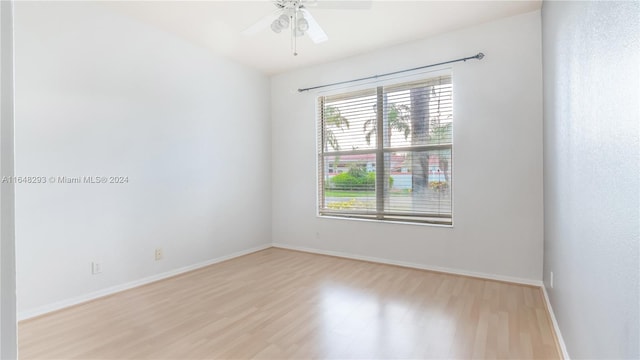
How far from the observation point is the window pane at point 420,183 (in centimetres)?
376

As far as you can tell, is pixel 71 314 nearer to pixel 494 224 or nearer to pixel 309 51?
pixel 309 51

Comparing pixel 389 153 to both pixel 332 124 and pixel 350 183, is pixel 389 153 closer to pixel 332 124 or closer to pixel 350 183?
pixel 350 183

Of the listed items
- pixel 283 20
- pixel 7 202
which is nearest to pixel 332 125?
pixel 283 20

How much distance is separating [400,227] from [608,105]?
9.72 feet

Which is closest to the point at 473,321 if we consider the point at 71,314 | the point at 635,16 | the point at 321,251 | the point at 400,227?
the point at 400,227

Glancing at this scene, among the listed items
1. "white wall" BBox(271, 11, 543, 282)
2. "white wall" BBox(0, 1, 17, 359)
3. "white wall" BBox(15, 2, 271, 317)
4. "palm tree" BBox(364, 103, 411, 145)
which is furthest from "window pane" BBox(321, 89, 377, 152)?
"white wall" BBox(0, 1, 17, 359)

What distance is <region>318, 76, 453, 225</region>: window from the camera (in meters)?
3.78

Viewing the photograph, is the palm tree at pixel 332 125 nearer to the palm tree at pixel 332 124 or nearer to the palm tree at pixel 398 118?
the palm tree at pixel 332 124

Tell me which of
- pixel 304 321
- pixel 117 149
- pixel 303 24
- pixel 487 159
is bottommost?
pixel 304 321

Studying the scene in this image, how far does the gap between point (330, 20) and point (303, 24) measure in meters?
0.90

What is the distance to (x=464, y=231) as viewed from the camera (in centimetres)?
357

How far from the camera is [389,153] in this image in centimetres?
414

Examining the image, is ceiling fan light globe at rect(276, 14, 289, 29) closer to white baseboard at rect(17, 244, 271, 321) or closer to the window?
the window

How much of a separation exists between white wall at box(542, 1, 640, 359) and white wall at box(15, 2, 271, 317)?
362cm
